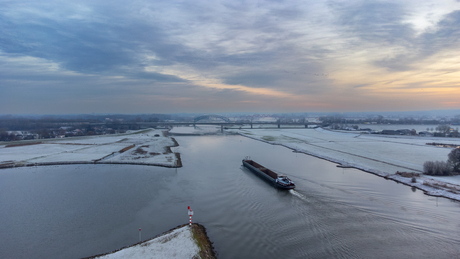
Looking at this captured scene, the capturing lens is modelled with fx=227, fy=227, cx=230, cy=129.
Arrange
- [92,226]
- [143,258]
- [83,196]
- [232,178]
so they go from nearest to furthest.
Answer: [143,258], [92,226], [83,196], [232,178]

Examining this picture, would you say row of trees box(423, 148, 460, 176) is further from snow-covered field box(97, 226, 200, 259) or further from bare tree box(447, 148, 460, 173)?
snow-covered field box(97, 226, 200, 259)

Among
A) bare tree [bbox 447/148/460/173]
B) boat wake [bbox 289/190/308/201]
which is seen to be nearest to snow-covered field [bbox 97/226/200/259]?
boat wake [bbox 289/190/308/201]

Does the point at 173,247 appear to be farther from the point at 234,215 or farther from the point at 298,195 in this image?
the point at 298,195

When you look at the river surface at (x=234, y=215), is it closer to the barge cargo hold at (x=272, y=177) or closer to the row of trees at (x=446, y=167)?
the barge cargo hold at (x=272, y=177)

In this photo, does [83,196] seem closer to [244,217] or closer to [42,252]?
[42,252]

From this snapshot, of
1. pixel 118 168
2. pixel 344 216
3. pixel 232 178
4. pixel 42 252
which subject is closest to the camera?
pixel 42 252

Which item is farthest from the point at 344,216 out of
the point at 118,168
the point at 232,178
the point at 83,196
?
the point at 118,168
